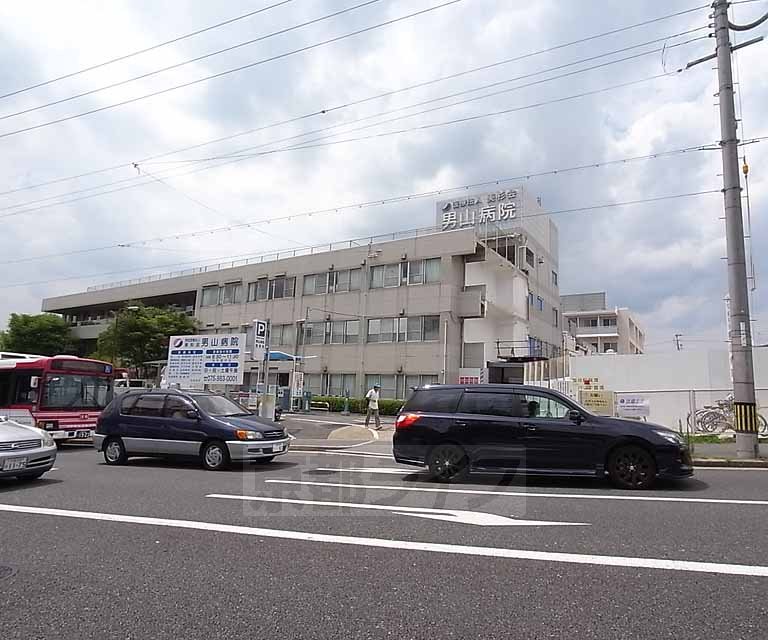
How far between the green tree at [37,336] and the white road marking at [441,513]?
62183mm

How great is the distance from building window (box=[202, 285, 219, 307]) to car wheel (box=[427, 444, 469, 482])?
4108cm

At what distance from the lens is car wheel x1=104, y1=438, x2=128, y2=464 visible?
12086mm

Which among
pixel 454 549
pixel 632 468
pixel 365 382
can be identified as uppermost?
pixel 365 382

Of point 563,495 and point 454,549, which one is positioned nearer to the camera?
point 454,549

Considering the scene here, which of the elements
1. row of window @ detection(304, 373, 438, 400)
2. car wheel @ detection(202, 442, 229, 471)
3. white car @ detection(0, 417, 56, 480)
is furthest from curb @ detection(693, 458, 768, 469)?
row of window @ detection(304, 373, 438, 400)

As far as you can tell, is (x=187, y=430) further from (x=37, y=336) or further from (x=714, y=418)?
(x=37, y=336)

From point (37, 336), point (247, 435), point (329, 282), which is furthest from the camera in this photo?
point (37, 336)

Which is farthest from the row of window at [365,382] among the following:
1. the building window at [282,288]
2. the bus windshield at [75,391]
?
the bus windshield at [75,391]

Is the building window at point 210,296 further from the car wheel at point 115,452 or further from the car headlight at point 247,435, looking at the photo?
the car headlight at point 247,435

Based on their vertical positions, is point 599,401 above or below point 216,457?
above

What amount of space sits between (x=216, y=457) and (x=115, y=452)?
2.69m

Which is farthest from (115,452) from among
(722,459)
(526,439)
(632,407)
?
(632,407)

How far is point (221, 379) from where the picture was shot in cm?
2020

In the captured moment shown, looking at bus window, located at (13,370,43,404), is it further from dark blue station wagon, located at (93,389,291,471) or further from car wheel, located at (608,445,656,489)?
car wheel, located at (608,445,656,489)
